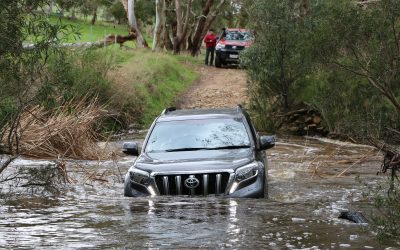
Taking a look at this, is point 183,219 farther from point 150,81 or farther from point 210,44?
point 210,44

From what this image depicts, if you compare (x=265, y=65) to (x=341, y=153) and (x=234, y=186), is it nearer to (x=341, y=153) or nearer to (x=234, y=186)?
(x=341, y=153)

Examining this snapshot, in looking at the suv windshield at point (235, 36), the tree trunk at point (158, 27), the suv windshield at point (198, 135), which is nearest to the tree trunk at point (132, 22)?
the tree trunk at point (158, 27)

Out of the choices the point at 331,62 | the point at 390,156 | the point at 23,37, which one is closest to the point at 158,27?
the point at 331,62

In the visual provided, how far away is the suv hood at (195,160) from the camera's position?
990 cm

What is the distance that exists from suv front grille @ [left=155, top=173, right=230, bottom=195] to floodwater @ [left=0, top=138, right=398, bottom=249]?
0.12 meters

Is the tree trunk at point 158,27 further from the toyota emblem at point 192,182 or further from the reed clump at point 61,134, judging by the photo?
the toyota emblem at point 192,182

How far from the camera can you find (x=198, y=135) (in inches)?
440

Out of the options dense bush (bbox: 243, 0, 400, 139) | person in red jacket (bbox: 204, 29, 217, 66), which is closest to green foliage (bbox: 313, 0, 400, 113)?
dense bush (bbox: 243, 0, 400, 139)

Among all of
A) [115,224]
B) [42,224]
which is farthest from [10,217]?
[115,224]

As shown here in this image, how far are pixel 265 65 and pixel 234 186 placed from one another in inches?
473

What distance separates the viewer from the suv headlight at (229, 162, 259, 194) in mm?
9805

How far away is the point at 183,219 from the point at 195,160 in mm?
1413

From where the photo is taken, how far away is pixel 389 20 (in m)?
15.8

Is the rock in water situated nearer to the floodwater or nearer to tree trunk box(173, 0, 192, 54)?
the floodwater
